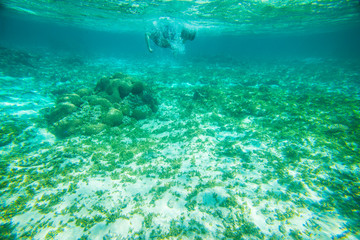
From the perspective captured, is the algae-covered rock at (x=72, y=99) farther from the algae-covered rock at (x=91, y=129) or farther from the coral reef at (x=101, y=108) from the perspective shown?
the algae-covered rock at (x=91, y=129)

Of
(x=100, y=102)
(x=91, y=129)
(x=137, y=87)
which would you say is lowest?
(x=91, y=129)

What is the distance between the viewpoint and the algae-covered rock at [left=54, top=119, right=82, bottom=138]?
8297 millimetres

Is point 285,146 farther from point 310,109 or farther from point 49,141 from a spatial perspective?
point 49,141

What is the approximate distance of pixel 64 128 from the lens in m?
8.34

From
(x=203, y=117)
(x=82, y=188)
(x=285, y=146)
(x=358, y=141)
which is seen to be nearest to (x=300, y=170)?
(x=285, y=146)

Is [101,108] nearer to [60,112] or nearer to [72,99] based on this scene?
[72,99]

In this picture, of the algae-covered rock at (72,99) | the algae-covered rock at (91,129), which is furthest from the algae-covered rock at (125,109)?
the algae-covered rock at (72,99)

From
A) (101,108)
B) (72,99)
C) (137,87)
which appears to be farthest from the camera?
(137,87)

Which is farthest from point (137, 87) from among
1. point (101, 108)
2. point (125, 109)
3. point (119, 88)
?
point (101, 108)

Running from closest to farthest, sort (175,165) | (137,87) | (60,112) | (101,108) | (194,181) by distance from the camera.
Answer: (194,181), (175,165), (60,112), (101,108), (137,87)

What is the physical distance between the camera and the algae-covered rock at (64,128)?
8.30 meters

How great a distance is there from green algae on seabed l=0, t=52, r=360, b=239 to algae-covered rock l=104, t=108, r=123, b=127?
0.35m

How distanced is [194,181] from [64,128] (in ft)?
24.8

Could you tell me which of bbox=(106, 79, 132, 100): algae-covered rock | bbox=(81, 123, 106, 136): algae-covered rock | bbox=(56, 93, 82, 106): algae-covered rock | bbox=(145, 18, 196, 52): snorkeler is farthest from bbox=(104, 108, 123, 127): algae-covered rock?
bbox=(145, 18, 196, 52): snorkeler
